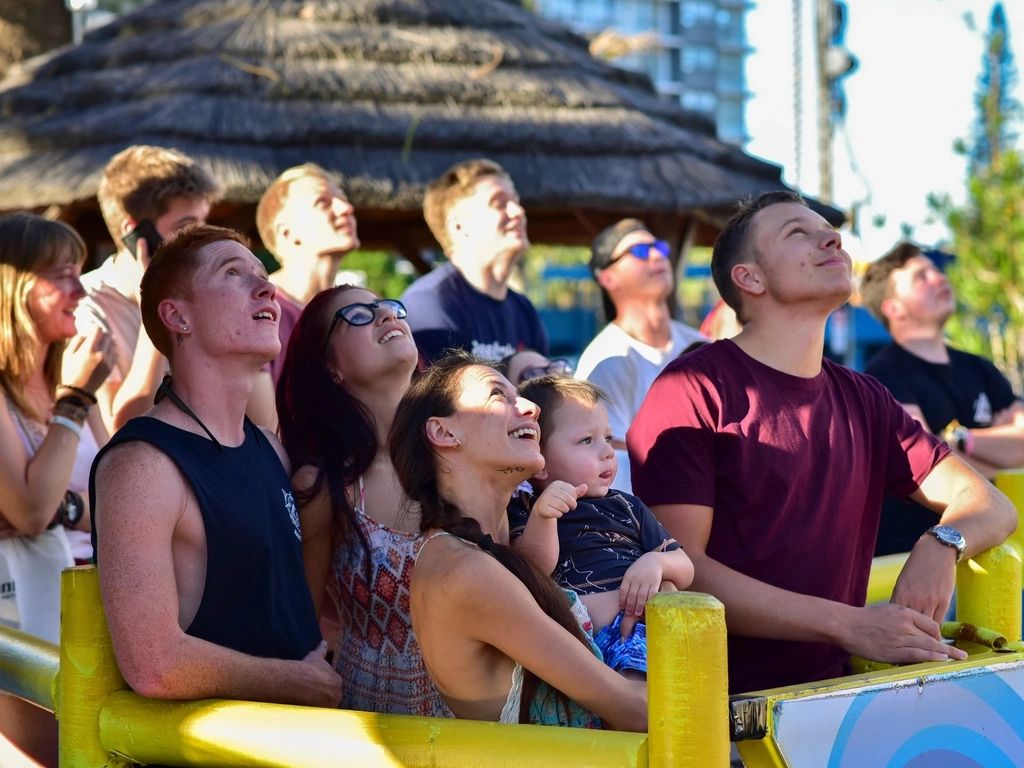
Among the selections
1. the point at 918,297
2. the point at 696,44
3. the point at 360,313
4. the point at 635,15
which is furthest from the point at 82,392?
the point at 696,44

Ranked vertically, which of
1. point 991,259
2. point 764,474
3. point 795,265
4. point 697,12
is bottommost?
point 991,259

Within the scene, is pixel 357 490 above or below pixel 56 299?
below

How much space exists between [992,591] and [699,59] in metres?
96.8

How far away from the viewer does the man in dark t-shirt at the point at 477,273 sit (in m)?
4.91

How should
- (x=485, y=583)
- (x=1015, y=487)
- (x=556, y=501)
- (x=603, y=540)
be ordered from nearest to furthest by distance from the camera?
(x=485, y=583)
(x=556, y=501)
(x=603, y=540)
(x=1015, y=487)

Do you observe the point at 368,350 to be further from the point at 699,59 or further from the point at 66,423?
the point at 699,59

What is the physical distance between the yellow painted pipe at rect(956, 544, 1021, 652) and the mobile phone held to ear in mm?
2833

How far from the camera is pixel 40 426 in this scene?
12.3 feet

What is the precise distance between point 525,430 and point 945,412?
11.4ft

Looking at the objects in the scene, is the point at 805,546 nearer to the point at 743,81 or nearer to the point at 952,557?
the point at 952,557

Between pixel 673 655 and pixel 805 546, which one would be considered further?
pixel 805 546

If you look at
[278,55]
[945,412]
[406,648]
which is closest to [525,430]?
[406,648]

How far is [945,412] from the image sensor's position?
556cm

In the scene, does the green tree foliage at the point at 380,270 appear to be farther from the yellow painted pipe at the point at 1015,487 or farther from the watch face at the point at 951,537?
the watch face at the point at 951,537
